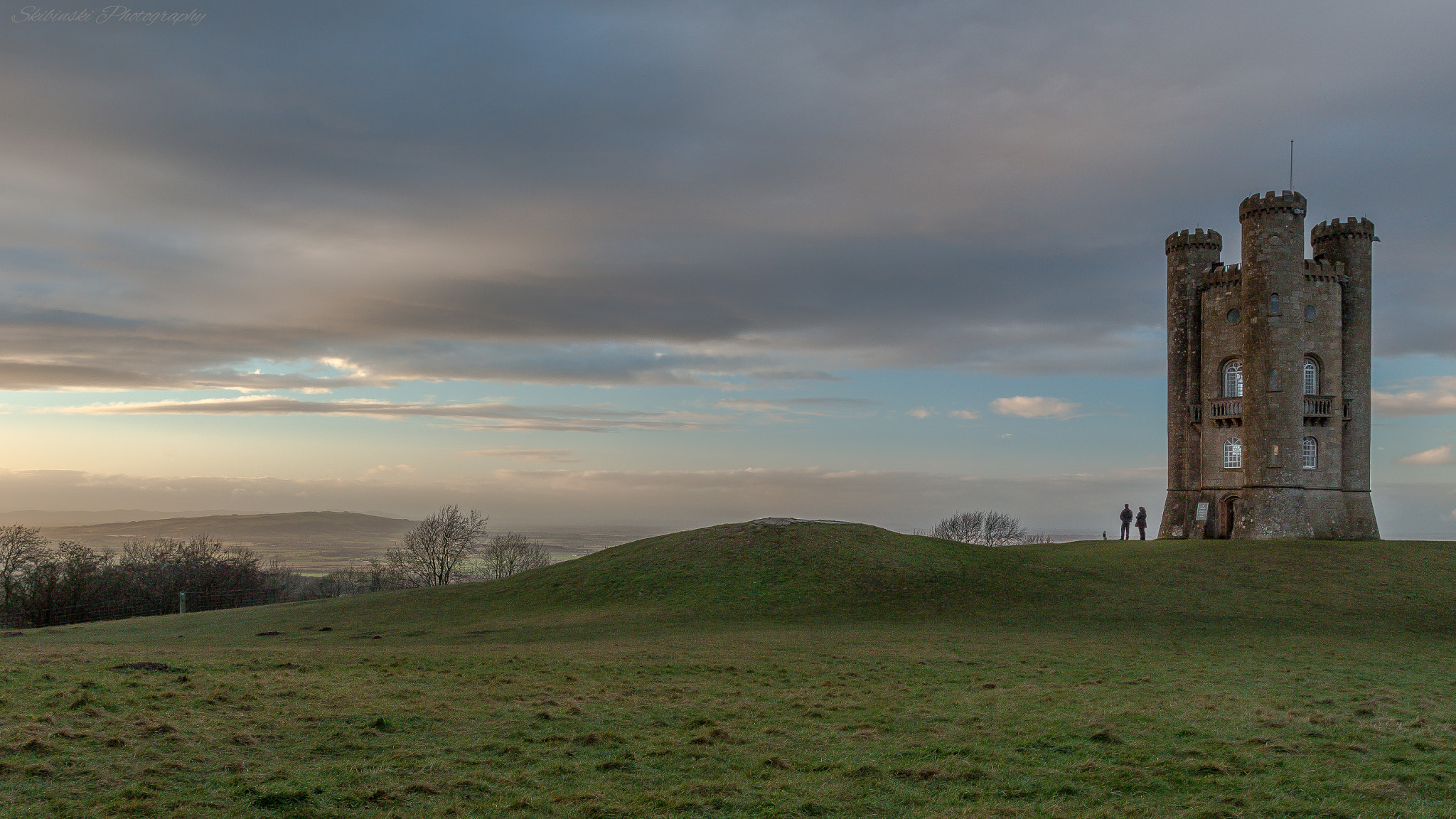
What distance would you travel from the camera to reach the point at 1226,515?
6619 centimetres

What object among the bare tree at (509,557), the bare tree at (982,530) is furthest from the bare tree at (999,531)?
the bare tree at (509,557)

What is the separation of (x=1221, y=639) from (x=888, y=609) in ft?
45.6

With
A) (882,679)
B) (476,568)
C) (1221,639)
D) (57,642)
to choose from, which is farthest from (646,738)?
(476,568)

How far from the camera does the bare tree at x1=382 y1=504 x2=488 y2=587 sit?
4026 inches

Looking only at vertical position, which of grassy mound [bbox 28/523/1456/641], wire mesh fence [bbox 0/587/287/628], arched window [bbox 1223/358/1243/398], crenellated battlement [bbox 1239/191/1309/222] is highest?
crenellated battlement [bbox 1239/191/1309/222]

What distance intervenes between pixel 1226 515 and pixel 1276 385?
1044 centimetres

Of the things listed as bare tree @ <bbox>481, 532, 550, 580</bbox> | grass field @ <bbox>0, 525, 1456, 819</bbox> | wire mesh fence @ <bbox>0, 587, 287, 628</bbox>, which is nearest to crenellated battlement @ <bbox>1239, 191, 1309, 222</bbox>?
grass field @ <bbox>0, 525, 1456, 819</bbox>

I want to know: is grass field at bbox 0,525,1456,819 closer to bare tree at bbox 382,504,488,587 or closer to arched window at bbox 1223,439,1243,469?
arched window at bbox 1223,439,1243,469

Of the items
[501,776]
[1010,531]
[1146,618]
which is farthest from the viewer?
[1010,531]

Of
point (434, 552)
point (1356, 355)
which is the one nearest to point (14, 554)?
point (434, 552)

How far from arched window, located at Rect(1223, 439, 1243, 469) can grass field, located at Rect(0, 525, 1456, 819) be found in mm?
27352

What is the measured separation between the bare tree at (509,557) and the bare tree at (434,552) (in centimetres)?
1033

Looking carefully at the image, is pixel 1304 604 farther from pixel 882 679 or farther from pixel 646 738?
pixel 646 738

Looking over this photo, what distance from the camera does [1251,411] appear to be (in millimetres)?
63812
